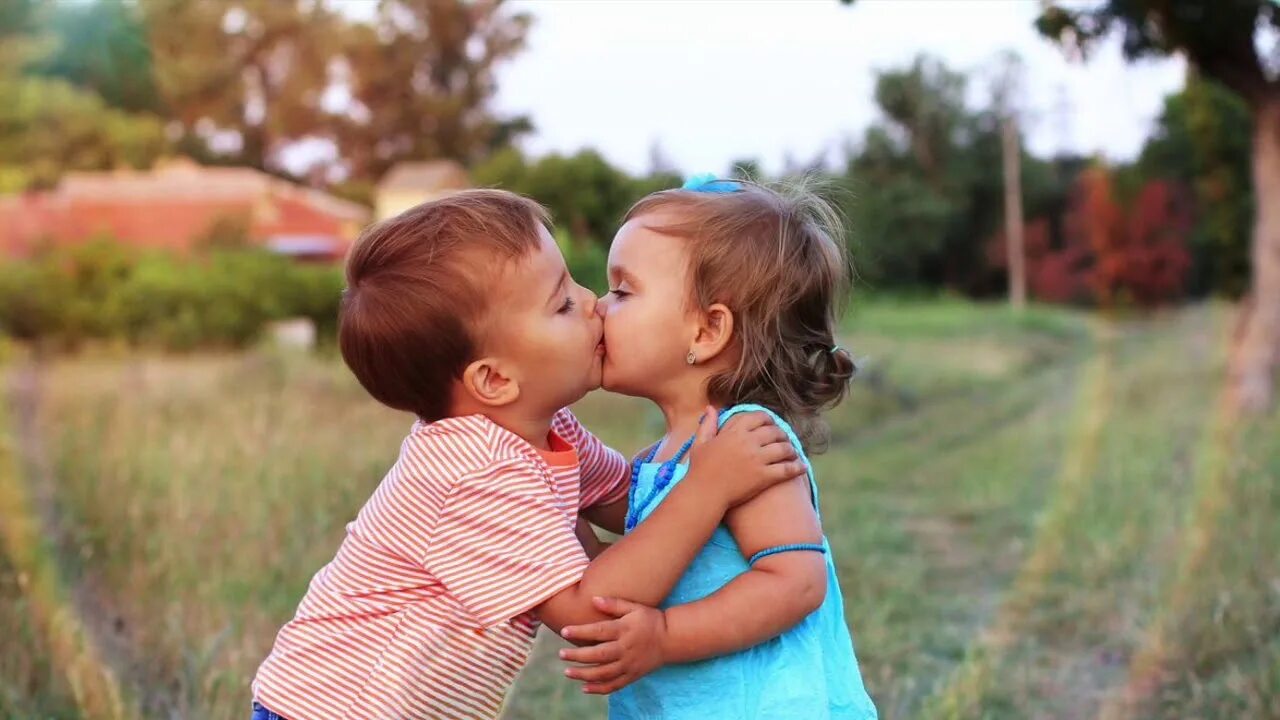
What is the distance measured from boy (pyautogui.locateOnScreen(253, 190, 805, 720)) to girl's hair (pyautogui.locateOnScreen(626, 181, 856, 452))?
19cm

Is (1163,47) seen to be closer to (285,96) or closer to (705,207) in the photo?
(705,207)

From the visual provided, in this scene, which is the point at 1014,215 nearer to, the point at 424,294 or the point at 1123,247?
the point at 1123,247

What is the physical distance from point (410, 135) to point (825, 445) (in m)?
34.2

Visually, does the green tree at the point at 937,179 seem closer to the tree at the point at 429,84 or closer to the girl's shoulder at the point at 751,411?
the tree at the point at 429,84

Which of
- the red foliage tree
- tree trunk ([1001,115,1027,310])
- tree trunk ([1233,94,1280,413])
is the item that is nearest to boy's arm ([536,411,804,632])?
tree trunk ([1233,94,1280,413])

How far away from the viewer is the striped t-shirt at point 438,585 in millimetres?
1844

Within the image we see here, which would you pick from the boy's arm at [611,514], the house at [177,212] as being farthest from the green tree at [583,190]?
the boy's arm at [611,514]

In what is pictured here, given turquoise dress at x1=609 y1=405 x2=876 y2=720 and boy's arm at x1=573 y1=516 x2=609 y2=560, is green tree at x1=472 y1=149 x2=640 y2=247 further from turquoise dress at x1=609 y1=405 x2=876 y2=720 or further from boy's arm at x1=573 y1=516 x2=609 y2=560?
turquoise dress at x1=609 y1=405 x2=876 y2=720

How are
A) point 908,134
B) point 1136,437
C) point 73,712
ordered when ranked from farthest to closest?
1. point 908,134
2. point 1136,437
3. point 73,712

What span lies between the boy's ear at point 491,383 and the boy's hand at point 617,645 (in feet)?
1.14

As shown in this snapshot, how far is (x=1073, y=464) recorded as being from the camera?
880cm

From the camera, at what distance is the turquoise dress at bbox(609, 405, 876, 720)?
1.98 metres

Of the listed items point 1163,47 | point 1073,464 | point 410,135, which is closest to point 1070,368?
point 1163,47

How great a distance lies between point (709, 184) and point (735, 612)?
778mm
